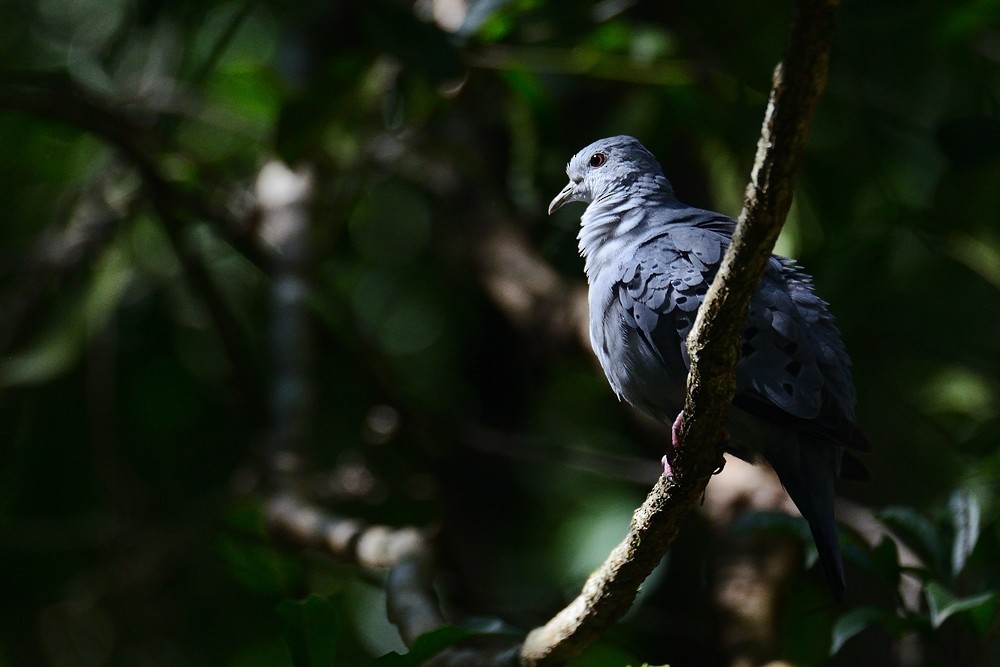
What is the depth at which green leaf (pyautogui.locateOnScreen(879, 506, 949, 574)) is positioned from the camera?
3.08 m

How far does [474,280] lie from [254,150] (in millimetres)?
1476

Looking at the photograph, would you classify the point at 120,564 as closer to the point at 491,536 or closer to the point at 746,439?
the point at 491,536

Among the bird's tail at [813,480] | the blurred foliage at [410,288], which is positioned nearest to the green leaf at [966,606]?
the bird's tail at [813,480]

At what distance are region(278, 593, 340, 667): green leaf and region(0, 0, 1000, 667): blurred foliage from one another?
1677mm

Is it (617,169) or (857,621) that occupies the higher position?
(617,169)

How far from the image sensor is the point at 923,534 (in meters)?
3.10

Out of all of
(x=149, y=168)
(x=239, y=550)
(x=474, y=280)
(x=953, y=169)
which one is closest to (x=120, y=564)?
(x=239, y=550)

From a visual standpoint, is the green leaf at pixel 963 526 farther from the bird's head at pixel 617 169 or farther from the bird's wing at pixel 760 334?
the bird's head at pixel 617 169

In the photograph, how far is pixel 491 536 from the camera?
205 inches

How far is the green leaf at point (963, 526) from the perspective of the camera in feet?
9.96

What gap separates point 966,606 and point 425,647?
138 centimetres

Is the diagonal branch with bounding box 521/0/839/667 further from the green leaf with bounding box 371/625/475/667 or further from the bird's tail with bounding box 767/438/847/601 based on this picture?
the bird's tail with bounding box 767/438/847/601

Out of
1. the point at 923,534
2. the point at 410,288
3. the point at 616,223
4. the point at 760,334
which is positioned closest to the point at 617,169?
the point at 616,223

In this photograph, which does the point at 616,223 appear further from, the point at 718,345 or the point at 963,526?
the point at 963,526
